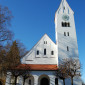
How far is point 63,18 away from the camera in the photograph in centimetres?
2828

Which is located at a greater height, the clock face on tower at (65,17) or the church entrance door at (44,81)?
the clock face on tower at (65,17)

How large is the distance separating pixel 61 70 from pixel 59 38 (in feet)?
28.1

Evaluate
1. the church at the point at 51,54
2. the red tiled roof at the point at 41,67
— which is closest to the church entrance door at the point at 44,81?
the church at the point at 51,54

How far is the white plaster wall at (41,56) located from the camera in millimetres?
25094

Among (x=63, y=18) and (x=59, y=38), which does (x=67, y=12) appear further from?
(x=59, y=38)

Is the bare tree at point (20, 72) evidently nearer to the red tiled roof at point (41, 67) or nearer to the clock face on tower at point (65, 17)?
the red tiled roof at point (41, 67)

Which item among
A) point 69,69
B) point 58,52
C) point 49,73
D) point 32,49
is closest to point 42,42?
point 32,49

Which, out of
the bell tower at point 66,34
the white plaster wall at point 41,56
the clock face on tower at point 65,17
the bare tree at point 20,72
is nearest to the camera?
the bare tree at point 20,72

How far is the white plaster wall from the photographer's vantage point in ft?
82.3

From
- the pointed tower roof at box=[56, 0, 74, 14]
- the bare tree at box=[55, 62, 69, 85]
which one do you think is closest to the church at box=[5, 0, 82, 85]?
the bare tree at box=[55, 62, 69, 85]

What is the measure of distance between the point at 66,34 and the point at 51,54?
236 inches

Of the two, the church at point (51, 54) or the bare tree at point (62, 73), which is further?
the church at point (51, 54)

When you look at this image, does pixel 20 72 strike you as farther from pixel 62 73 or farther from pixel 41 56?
pixel 62 73

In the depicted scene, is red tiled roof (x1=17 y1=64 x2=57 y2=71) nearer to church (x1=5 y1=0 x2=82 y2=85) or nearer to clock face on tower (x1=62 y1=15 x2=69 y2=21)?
church (x1=5 y1=0 x2=82 y2=85)
